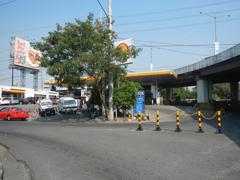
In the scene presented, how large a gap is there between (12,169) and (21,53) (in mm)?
70965

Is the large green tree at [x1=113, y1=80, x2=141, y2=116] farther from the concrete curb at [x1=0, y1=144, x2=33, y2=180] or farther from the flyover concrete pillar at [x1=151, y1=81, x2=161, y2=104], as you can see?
the flyover concrete pillar at [x1=151, y1=81, x2=161, y2=104]

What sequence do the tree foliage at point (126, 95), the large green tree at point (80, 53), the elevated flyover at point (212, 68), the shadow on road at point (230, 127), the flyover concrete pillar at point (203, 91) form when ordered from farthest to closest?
1. the flyover concrete pillar at point (203, 91)
2. the elevated flyover at point (212, 68)
3. the tree foliage at point (126, 95)
4. the large green tree at point (80, 53)
5. the shadow on road at point (230, 127)

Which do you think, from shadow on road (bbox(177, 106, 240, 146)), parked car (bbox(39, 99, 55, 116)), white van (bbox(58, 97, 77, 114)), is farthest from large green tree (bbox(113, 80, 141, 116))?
parked car (bbox(39, 99, 55, 116))

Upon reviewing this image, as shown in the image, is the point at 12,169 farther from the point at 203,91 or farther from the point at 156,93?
the point at 156,93

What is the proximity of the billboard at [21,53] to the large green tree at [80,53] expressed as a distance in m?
45.7

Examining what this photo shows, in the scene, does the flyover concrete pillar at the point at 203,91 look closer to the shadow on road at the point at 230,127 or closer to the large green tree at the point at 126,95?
the large green tree at the point at 126,95

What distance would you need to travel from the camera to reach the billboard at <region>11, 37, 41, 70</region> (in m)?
72.4

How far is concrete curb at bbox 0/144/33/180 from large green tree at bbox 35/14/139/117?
14.4 meters

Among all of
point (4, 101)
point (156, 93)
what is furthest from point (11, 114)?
point (156, 93)

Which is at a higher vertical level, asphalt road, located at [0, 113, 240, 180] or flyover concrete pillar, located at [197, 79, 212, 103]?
flyover concrete pillar, located at [197, 79, 212, 103]

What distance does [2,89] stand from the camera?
75.2m

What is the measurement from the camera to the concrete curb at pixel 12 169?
7703mm

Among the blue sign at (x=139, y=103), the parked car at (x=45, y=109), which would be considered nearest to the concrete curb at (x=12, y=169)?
the blue sign at (x=139, y=103)

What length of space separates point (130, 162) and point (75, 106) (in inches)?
1285
